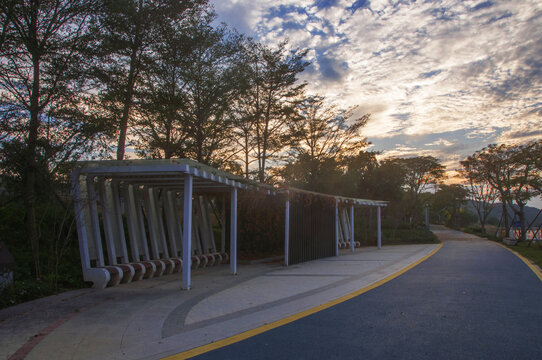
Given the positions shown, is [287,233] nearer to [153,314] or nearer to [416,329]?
[153,314]

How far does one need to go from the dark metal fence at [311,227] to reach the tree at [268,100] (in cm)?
658

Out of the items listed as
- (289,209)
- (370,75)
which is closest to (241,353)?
(289,209)

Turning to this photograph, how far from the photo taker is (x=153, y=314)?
5473 mm

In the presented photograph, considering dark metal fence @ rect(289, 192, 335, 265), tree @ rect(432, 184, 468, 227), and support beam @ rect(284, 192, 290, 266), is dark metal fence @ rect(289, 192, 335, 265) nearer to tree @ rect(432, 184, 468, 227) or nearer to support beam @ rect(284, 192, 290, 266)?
support beam @ rect(284, 192, 290, 266)

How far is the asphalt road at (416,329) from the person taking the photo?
3.70 m

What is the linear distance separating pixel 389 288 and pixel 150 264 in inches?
211

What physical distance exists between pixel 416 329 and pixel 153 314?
3.57 metres

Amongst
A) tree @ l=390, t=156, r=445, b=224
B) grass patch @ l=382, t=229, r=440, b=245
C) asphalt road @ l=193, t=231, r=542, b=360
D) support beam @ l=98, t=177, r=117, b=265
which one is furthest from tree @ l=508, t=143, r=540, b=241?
support beam @ l=98, t=177, r=117, b=265

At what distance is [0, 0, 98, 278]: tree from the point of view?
7066mm

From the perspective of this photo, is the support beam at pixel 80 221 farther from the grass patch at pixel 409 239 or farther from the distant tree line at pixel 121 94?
the grass patch at pixel 409 239

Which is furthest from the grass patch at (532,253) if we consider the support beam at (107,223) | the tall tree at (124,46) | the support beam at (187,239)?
the tall tree at (124,46)

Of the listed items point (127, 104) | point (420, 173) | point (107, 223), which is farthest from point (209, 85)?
point (420, 173)

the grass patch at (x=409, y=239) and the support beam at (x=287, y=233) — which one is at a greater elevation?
the support beam at (x=287, y=233)

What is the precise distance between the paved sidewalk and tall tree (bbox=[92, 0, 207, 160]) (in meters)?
4.89
